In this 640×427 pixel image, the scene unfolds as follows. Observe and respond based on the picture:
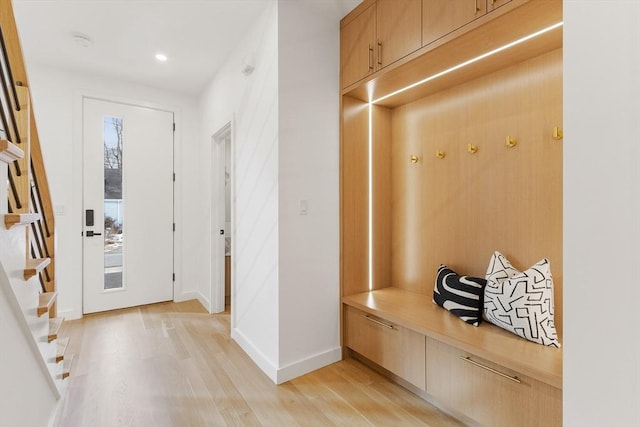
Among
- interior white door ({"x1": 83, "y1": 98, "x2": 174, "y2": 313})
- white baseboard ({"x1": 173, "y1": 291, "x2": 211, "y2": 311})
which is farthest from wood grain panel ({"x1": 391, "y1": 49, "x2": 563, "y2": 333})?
interior white door ({"x1": 83, "y1": 98, "x2": 174, "y2": 313})

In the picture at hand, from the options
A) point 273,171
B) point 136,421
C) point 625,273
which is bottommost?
point 136,421

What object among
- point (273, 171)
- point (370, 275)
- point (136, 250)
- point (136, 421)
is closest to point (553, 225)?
point (370, 275)

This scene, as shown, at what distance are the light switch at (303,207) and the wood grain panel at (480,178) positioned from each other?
0.83m

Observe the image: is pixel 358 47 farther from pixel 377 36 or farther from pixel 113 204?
pixel 113 204

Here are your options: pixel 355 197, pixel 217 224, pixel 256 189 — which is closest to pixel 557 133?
pixel 355 197

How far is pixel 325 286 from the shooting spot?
2.39 metres

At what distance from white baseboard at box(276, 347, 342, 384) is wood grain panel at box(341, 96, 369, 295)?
48 centimetres

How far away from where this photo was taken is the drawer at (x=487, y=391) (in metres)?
1.37

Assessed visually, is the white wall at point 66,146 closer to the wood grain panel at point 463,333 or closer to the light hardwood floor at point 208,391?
the light hardwood floor at point 208,391

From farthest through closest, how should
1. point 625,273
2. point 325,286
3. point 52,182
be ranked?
1. point 52,182
2. point 325,286
3. point 625,273

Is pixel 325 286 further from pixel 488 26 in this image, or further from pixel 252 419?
pixel 488 26

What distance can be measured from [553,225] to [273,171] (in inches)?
68.8

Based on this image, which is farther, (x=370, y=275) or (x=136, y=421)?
(x=370, y=275)

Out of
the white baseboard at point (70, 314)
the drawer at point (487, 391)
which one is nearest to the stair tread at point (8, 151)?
the drawer at point (487, 391)
